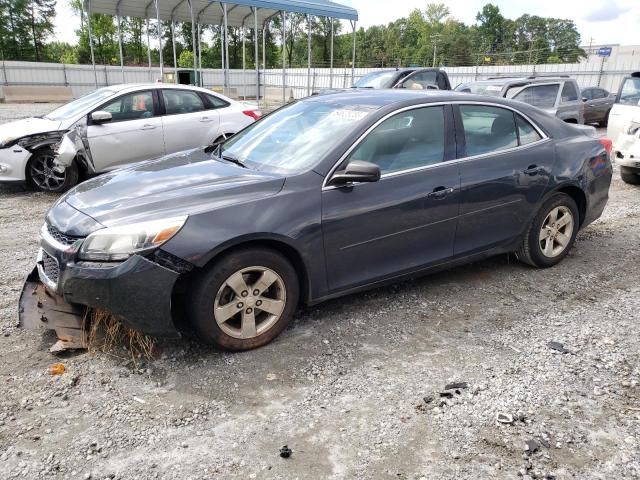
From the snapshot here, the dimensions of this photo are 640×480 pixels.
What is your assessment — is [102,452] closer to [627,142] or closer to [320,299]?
[320,299]

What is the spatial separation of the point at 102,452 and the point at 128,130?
20.9ft

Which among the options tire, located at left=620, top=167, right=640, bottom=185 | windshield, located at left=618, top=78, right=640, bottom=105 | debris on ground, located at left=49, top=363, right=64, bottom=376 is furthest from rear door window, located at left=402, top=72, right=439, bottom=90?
debris on ground, located at left=49, top=363, right=64, bottom=376

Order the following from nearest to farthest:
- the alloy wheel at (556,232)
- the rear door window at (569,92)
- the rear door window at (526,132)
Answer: the rear door window at (526,132) → the alloy wheel at (556,232) → the rear door window at (569,92)

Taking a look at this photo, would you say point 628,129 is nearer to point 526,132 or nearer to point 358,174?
point 526,132

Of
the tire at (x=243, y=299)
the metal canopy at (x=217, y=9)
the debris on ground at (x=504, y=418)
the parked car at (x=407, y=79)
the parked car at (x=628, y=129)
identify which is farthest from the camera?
the metal canopy at (x=217, y=9)

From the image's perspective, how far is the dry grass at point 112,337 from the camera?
341 centimetres

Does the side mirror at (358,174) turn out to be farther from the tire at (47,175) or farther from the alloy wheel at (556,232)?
the tire at (47,175)

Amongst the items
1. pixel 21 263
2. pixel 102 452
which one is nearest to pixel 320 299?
pixel 102 452

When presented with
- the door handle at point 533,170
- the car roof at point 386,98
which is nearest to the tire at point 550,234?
the door handle at point 533,170

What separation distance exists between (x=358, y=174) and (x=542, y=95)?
874 centimetres

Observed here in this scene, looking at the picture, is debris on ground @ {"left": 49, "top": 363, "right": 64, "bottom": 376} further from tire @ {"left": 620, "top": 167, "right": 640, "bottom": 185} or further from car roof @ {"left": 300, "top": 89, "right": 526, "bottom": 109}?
tire @ {"left": 620, "top": 167, "right": 640, "bottom": 185}

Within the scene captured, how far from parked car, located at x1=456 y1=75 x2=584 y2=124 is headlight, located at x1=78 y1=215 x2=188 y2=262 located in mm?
8635

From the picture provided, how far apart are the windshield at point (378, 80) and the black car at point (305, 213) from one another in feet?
25.8

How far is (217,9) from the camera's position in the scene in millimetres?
21891
